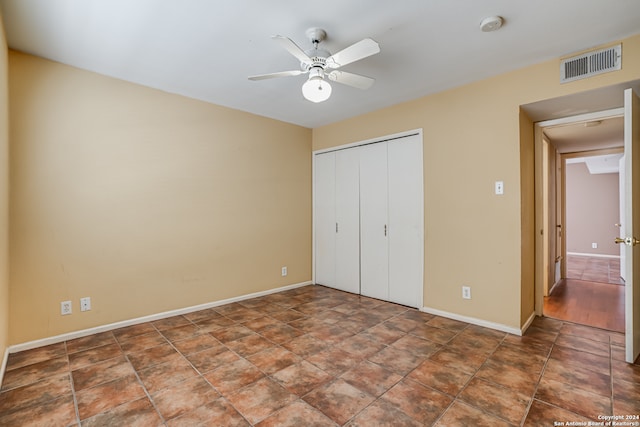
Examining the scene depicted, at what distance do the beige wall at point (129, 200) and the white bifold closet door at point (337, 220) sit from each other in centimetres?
66

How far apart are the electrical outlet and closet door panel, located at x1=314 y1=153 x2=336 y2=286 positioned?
3010 millimetres

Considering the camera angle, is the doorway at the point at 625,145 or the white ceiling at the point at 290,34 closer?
the white ceiling at the point at 290,34

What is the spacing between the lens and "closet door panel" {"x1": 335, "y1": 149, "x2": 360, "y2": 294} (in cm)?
421

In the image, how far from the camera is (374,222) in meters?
4.00

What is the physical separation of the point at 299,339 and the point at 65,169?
2.62 meters

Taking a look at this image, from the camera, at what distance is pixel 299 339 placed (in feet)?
9.00

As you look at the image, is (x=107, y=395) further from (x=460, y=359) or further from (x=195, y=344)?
(x=460, y=359)

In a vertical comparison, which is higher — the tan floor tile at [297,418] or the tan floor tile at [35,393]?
the tan floor tile at [35,393]

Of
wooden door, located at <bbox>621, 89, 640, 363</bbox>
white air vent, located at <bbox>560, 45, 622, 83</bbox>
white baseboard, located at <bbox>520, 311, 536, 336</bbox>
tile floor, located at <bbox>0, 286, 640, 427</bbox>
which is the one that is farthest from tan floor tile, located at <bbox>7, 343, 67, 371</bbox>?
white air vent, located at <bbox>560, 45, 622, 83</bbox>

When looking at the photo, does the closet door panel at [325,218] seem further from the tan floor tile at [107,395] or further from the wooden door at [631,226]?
the wooden door at [631,226]

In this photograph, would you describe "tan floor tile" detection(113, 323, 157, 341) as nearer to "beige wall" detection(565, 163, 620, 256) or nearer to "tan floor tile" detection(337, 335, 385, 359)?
"tan floor tile" detection(337, 335, 385, 359)

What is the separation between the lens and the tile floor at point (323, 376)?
173cm

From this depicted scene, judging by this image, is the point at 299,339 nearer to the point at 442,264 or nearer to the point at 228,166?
the point at 442,264

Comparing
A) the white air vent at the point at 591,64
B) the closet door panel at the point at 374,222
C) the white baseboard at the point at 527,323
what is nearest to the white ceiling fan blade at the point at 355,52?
the white air vent at the point at 591,64
